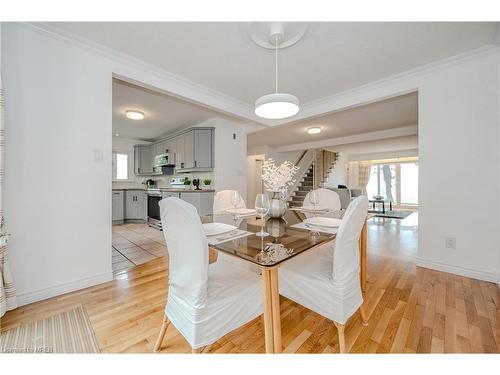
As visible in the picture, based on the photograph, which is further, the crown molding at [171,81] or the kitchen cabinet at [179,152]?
the kitchen cabinet at [179,152]

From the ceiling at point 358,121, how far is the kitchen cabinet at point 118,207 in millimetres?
3715

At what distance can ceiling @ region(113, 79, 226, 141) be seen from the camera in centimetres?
294

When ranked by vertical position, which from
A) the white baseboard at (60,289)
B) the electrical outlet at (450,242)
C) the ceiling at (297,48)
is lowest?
the white baseboard at (60,289)

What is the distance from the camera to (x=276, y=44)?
1.82m

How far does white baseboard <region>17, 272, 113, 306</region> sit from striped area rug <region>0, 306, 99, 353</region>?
0.34m

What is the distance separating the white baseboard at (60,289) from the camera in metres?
1.59

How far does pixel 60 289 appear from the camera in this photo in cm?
174

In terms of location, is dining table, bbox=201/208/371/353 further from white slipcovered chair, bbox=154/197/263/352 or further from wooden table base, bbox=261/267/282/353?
white slipcovered chair, bbox=154/197/263/352

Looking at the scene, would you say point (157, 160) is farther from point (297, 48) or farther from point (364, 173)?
point (364, 173)

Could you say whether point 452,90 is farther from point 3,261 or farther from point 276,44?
point 3,261

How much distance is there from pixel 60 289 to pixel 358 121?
5.11 metres

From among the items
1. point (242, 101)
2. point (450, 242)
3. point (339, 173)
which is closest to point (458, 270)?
point (450, 242)

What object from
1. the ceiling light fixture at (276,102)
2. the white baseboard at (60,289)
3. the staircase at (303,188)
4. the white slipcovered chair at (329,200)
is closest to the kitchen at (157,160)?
the white baseboard at (60,289)

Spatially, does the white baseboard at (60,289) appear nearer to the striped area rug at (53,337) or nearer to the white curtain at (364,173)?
the striped area rug at (53,337)
